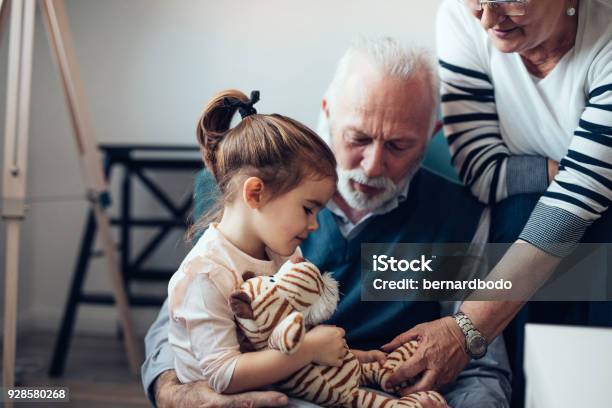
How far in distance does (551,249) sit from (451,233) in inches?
7.3

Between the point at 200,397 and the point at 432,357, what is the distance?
39cm

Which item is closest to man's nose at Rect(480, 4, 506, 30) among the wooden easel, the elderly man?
the elderly man

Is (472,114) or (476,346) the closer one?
(476,346)

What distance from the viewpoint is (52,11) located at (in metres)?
1.76

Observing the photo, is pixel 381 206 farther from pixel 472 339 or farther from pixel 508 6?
pixel 508 6

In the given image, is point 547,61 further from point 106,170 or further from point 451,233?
point 106,170

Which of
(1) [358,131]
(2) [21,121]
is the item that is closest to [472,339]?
(1) [358,131]

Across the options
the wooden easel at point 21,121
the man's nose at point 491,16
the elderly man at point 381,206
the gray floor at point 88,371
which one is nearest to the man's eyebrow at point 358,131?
the elderly man at point 381,206

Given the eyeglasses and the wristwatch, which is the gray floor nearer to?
the wristwatch

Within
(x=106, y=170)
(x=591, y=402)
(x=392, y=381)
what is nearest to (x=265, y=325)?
(x=392, y=381)

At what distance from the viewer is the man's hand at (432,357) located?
3.76 ft

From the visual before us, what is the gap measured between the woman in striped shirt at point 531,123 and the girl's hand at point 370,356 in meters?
0.04

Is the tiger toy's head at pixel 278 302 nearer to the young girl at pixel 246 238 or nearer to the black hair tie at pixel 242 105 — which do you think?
the young girl at pixel 246 238

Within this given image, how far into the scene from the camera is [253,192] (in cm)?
102
